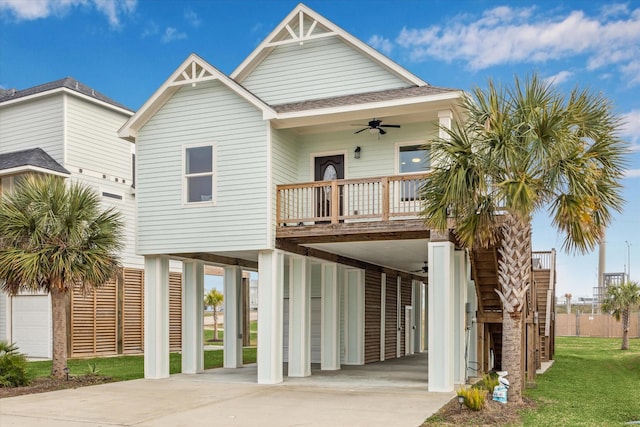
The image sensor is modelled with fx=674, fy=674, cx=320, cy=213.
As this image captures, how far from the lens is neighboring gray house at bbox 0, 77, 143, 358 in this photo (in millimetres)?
21594

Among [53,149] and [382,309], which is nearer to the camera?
[382,309]

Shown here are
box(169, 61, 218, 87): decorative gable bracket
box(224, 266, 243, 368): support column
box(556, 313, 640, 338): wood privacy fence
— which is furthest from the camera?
box(556, 313, 640, 338): wood privacy fence

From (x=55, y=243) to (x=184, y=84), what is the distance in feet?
14.9

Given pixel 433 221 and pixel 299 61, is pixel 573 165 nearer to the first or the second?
pixel 433 221

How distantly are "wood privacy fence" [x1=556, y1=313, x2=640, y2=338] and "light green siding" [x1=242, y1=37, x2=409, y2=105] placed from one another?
115 ft

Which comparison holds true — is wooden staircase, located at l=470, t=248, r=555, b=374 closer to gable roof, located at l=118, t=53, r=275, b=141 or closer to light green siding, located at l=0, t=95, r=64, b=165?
gable roof, located at l=118, t=53, r=275, b=141

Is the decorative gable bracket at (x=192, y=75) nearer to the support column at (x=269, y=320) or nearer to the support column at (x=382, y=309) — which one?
the support column at (x=269, y=320)

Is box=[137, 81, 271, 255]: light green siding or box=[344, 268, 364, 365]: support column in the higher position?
box=[137, 81, 271, 255]: light green siding

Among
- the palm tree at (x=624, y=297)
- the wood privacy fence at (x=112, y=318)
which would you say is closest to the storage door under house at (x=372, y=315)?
the wood privacy fence at (x=112, y=318)

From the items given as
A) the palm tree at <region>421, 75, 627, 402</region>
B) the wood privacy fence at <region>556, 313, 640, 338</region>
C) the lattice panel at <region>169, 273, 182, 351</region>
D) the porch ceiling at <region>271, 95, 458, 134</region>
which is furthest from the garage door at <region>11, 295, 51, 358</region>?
the wood privacy fence at <region>556, 313, 640, 338</region>

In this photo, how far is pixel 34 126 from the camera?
22562 millimetres

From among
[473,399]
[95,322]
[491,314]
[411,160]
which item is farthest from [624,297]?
[473,399]

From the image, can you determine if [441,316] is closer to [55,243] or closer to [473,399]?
[473,399]

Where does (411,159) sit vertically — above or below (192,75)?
below
